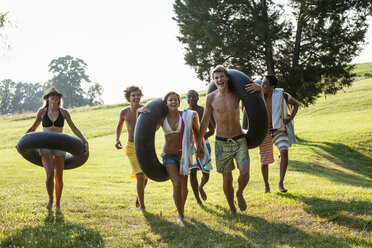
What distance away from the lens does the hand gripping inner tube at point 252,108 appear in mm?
6141

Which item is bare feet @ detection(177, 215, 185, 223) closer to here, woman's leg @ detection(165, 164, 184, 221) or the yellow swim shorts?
woman's leg @ detection(165, 164, 184, 221)

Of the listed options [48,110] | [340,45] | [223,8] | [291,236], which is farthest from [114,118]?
[291,236]

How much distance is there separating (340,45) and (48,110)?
16378 mm

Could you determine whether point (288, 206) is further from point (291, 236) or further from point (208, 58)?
point (208, 58)

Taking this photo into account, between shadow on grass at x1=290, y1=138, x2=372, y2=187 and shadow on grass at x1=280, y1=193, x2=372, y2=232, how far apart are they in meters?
6.67

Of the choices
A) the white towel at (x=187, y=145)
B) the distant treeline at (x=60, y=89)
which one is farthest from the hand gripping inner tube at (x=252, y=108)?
the distant treeline at (x=60, y=89)

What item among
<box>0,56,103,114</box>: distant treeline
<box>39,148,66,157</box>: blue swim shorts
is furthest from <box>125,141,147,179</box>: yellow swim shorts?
<box>0,56,103,114</box>: distant treeline

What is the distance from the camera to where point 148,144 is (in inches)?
243

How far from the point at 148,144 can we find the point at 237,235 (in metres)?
2.09

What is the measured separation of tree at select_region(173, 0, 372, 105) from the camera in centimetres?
1861

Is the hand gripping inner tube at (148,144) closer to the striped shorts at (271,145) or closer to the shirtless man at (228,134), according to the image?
the shirtless man at (228,134)

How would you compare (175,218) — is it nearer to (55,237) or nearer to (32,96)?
(55,237)

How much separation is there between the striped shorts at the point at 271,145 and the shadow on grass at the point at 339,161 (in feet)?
18.9

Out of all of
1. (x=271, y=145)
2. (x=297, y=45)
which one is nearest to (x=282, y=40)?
(x=297, y=45)
